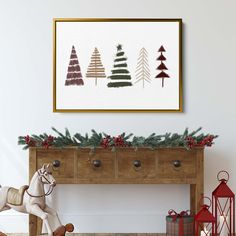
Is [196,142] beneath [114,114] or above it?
beneath

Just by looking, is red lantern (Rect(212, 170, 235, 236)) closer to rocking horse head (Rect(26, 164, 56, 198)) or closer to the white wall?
the white wall

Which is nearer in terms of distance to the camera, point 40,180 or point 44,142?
point 40,180

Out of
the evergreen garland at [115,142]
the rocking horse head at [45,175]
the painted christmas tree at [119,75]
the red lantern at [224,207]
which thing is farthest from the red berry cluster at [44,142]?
the red lantern at [224,207]

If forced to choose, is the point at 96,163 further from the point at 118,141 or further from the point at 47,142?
the point at 47,142

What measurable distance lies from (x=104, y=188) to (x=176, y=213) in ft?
2.13

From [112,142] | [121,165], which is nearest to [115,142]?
[112,142]

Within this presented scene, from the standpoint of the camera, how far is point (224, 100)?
15.0ft

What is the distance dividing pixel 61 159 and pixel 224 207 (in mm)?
1419

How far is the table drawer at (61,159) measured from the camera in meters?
4.07

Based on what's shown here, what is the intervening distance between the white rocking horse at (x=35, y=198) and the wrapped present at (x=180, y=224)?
925 millimetres

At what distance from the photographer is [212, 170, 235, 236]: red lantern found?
4.11 metres

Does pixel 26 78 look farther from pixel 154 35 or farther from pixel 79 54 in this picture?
pixel 154 35

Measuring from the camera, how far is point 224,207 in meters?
4.46

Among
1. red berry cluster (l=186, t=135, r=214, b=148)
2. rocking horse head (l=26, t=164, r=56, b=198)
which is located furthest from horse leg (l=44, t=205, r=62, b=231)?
red berry cluster (l=186, t=135, r=214, b=148)
